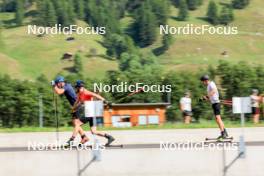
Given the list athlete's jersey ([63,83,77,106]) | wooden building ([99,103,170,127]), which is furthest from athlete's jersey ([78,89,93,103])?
wooden building ([99,103,170,127])

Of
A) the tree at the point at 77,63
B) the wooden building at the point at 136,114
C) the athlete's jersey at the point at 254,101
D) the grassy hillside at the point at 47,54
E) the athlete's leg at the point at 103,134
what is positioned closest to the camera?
the athlete's leg at the point at 103,134

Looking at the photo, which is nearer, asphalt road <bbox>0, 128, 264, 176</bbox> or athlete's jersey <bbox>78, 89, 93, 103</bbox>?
asphalt road <bbox>0, 128, 264, 176</bbox>

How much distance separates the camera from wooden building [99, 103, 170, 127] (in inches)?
1246

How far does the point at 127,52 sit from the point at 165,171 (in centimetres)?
18666

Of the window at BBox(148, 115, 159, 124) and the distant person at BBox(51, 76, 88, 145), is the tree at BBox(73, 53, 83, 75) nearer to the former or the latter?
the window at BBox(148, 115, 159, 124)

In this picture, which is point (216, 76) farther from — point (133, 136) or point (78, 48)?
point (78, 48)

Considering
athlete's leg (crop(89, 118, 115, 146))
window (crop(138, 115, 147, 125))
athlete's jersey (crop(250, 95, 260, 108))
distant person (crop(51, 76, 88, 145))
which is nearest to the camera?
athlete's leg (crop(89, 118, 115, 146))

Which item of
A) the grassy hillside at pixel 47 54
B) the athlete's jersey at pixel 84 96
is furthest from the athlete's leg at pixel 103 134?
the grassy hillside at pixel 47 54

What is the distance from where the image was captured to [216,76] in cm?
4547

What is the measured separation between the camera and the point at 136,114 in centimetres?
3425

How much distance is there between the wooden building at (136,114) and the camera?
31641mm

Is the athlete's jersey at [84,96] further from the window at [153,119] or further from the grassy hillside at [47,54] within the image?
the grassy hillside at [47,54]

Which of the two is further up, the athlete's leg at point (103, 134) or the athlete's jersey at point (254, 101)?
the athlete's jersey at point (254, 101)

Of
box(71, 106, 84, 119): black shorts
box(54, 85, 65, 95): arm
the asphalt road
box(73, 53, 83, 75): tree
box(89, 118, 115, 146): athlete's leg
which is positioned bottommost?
the asphalt road
